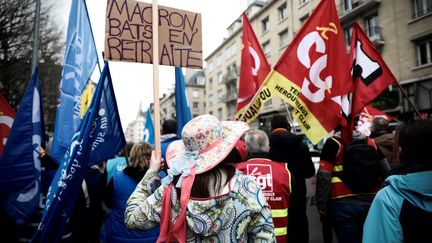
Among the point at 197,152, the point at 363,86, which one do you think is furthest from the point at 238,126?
the point at 363,86

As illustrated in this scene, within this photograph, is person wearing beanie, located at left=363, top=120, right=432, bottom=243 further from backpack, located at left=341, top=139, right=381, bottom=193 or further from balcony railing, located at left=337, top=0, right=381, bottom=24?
balcony railing, located at left=337, top=0, right=381, bottom=24

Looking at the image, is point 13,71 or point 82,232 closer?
point 82,232

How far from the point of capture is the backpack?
11.2 ft

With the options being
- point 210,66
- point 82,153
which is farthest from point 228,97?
point 82,153

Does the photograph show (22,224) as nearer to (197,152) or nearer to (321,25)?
(197,152)

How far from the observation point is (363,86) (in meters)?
4.18

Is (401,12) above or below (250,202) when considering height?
above

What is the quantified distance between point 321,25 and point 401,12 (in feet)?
55.2

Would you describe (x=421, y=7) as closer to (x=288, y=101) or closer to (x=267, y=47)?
(x=267, y=47)

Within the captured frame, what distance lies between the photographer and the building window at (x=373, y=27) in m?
19.3

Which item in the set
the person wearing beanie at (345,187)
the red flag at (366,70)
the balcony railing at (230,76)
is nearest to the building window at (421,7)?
the red flag at (366,70)

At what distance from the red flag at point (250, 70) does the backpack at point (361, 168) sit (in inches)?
76.7

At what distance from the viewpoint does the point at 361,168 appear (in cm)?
343

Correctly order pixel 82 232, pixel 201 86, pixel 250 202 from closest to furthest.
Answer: pixel 250 202 < pixel 82 232 < pixel 201 86
